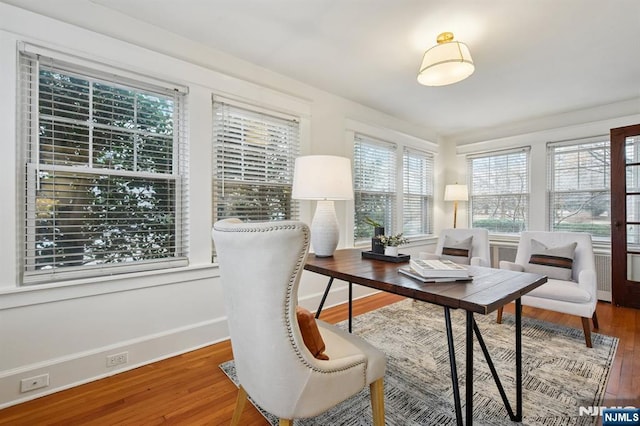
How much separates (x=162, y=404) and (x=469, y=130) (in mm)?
5277

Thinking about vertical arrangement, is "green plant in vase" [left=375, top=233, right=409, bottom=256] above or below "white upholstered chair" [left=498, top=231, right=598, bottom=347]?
above

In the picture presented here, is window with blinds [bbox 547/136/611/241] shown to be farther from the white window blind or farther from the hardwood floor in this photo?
the white window blind

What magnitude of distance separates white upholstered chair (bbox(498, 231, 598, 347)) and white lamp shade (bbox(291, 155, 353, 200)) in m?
1.98

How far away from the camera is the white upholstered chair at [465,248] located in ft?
11.0

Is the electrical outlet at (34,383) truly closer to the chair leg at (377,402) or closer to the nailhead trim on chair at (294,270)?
the nailhead trim on chair at (294,270)

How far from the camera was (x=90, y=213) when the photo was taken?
1.92 metres

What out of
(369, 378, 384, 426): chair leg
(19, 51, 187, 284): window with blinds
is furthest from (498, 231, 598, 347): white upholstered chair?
(19, 51, 187, 284): window with blinds

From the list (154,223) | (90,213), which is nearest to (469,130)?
(154,223)

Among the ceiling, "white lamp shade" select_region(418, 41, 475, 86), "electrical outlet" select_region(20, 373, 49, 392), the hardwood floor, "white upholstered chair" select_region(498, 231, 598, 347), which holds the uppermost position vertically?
the ceiling

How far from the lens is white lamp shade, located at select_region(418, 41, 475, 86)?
1.97 metres

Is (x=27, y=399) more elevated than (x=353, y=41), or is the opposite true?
(x=353, y=41)

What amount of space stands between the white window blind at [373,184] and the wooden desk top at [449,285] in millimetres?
1894

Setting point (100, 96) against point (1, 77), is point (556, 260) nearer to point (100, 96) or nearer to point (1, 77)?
point (100, 96)

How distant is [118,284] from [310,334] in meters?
1.64
